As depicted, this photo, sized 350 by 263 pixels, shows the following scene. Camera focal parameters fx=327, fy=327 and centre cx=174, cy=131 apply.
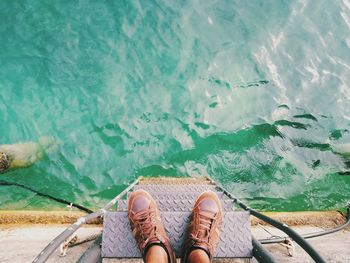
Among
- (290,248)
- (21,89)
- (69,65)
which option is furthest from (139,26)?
(290,248)

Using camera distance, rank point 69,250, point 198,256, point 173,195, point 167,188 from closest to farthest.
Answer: point 198,256 < point 69,250 < point 173,195 < point 167,188

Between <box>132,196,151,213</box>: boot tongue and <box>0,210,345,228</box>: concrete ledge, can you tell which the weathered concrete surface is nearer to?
<box>0,210,345,228</box>: concrete ledge

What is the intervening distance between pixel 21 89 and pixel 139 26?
411cm

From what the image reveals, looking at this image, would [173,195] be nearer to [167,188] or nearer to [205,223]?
[167,188]

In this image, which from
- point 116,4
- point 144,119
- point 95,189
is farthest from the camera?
point 116,4

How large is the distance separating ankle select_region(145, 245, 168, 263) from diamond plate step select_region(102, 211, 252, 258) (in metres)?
0.43

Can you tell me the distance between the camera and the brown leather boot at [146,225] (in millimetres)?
2361

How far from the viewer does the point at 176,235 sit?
9.04ft

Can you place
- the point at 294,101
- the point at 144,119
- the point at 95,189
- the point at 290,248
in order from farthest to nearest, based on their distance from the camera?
the point at 294,101 → the point at 144,119 → the point at 95,189 → the point at 290,248

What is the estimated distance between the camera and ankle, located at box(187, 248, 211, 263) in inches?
86.6

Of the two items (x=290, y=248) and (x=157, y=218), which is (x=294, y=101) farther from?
(x=157, y=218)

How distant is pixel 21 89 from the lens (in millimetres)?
8820

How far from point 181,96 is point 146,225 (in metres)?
6.69

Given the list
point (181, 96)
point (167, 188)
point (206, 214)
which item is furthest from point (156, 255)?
point (181, 96)
